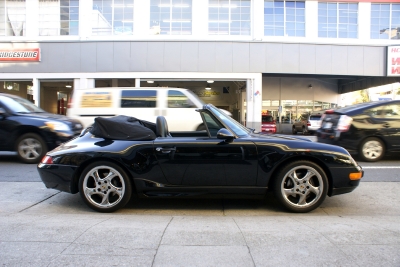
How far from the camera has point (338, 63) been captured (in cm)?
1962

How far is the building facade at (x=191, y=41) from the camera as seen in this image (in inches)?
748

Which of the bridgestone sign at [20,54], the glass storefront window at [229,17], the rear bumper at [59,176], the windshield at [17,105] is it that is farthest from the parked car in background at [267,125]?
the rear bumper at [59,176]

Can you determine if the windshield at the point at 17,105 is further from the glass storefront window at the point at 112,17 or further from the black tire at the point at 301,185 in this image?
the glass storefront window at the point at 112,17

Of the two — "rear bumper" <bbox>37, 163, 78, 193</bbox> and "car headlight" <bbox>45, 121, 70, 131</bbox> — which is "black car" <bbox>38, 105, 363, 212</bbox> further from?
"car headlight" <bbox>45, 121, 70, 131</bbox>

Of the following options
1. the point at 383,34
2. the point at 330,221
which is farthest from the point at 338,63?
the point at 330,221

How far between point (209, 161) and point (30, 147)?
565 centimetres

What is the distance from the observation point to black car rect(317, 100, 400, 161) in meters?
8.05

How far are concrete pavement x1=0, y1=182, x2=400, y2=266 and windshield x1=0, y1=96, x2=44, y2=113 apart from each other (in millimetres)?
3827

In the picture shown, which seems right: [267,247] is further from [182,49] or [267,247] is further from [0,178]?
[182,49]

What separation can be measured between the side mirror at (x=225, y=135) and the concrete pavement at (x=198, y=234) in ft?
3.32

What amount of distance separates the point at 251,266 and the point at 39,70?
66.2 feet

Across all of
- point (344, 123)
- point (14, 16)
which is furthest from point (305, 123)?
point (14, 16)

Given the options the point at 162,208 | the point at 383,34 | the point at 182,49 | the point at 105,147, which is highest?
the point at 383,34

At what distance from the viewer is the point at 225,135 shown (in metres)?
4.03
